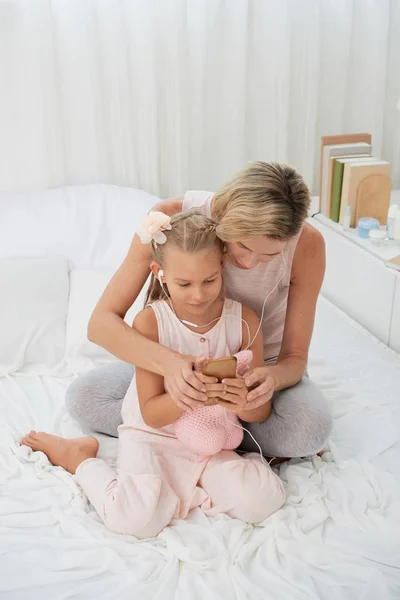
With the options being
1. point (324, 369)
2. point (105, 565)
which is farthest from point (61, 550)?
point (324, 369)

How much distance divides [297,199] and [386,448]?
61cm

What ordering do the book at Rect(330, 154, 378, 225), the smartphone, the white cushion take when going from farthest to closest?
the book at Rect(330, 154, 378, 225), the white cushion, the smartphone

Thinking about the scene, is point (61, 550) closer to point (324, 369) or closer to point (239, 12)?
point (324, 369)

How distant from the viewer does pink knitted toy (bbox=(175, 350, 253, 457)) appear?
1407 mm

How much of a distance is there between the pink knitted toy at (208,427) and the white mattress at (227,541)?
13 centimetres

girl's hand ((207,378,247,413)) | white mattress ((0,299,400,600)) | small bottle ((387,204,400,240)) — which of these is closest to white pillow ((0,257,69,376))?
white mattress ((0,299,400,600))

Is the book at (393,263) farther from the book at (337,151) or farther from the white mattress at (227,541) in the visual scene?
the white mattress at (227,541)

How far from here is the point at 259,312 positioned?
161 centimetres

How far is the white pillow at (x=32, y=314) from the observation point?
1.88m

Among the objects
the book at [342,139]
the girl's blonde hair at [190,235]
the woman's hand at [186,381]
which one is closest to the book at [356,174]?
the book at [342,139]

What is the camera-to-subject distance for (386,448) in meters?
1.56

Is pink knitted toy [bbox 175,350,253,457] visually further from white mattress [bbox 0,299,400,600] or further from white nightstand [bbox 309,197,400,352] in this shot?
white nightstand [bbox 309,197,400,352]

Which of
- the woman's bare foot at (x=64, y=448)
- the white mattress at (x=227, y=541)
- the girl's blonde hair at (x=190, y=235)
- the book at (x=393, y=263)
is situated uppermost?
the girl's blonde hair at (x=190, y=235)

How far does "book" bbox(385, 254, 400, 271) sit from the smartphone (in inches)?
40.6
